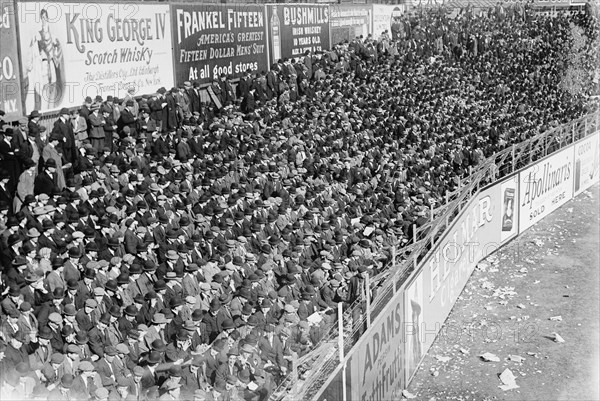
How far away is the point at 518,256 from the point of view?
20578mm

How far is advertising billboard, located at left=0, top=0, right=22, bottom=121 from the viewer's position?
547 inches

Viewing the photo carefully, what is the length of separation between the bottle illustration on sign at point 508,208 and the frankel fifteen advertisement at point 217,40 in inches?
325

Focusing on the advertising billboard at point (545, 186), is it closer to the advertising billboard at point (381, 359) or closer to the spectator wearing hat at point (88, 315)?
the advertising billboard at point (381, 359)

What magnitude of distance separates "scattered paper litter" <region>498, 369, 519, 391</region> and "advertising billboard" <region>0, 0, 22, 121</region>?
9.60 meters

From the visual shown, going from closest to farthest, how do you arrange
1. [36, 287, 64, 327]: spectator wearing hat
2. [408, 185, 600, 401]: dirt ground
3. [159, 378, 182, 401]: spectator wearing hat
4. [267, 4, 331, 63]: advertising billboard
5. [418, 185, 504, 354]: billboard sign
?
[159, 378, 182, 401]: spectator wearing hat → [36, 287, 64, 327]: spectator wearing hat → [408, 185, 600, 401]: dirt ground → [418, 185, 504, 354]: billboard sign → [267, 4, 331, 63]: advertising billboard

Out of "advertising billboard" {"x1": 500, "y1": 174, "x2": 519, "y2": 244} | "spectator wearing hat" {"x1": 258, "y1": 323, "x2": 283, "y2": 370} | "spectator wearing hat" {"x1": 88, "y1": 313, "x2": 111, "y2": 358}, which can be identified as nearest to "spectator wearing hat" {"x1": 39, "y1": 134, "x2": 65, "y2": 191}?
"spectator wearing hat" {"x1": 88, "y1": 313, "x2": 111, "y2": 358}

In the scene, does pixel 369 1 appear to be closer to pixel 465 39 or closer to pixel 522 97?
pixel 465 39

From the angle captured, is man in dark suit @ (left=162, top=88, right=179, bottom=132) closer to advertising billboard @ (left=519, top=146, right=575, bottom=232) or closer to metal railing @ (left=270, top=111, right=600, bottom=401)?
metal railing @ (left=270, top=111, right=600, bottom=401)

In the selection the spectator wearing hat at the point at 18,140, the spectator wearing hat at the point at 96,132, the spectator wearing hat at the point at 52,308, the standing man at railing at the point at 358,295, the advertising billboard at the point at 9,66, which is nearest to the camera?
the spectator wearing hat at the point at 52,308

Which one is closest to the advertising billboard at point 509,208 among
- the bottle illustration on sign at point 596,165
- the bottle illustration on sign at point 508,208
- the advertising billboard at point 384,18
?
the bottle illustration on sign at point 508,208

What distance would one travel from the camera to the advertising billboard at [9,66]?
13.9m

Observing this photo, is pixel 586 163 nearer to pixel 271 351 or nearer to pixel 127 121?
pixel 127 121

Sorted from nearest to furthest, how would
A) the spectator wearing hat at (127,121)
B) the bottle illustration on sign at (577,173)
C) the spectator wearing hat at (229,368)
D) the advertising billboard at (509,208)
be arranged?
1. the spectator wearing hat at (229,368)
2. the spectator wearing hat at (127,121)
3. the advertising billboard at (509,208)
4. the bottle illustration on sign at (577,173)

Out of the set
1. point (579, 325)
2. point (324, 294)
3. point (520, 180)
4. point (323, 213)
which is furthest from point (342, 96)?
point (324, 294)
